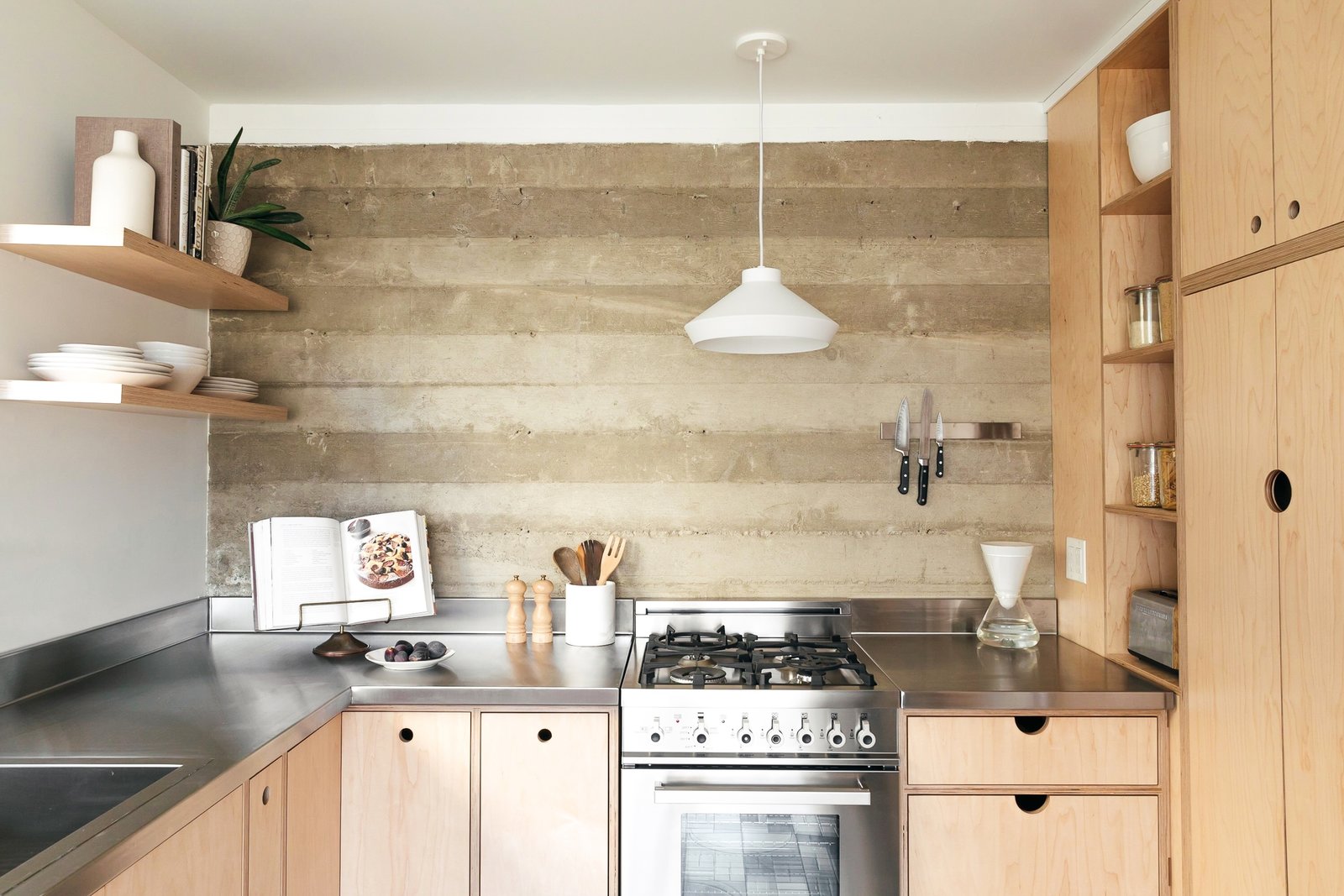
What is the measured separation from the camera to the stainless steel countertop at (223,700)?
1.26 meters

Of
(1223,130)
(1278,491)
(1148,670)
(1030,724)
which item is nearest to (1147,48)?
(1223,130)

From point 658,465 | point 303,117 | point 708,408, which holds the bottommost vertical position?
point 658,465

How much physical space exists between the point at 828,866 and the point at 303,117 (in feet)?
8.47

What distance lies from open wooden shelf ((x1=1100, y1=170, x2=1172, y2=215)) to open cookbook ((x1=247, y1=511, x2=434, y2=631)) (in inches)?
83.0

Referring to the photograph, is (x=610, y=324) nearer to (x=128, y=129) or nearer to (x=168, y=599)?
(x=128, y=129)

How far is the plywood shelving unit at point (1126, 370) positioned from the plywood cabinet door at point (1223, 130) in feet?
1.21

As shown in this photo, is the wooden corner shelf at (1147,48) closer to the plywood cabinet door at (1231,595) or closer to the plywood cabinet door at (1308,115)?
the plywood cabinet door at (1308,115)

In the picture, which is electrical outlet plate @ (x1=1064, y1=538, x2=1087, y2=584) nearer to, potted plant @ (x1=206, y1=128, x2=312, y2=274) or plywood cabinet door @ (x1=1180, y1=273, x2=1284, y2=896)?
A: plywood cabinet door @ (x1=1180, y1=273, x2=1284, y2=896)

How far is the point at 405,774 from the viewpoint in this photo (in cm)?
195

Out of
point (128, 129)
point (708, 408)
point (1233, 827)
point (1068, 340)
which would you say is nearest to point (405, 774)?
point (708, 408)

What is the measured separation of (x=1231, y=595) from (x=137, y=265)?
8.14ft

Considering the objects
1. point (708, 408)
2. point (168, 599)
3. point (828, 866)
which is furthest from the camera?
point (708, 408)

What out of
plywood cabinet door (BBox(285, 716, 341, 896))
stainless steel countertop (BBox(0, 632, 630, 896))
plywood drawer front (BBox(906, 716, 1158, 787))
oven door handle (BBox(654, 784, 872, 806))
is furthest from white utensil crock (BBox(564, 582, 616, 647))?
plywood drawer front (BBox(906, 716, 1158, 787))

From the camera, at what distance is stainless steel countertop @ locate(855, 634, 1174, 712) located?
6.20 feet
